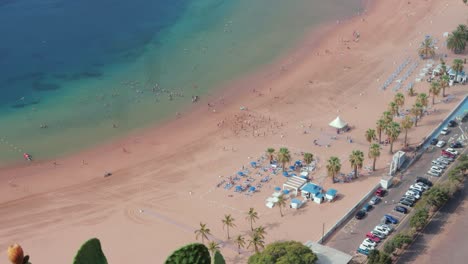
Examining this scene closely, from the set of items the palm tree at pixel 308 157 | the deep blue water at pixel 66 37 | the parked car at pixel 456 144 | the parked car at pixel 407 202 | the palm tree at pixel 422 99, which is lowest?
the parked car at pixel 407 202

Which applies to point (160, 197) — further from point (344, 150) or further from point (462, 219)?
point (462, 219)

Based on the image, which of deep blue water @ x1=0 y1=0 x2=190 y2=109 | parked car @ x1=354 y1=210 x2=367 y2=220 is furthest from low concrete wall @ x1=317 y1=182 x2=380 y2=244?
deep blue water @ x1=0 y1=0 x2=190 y2=109

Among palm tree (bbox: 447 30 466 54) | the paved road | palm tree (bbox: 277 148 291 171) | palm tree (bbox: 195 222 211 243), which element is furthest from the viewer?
palm tree (bbox: 447 30 466 54)

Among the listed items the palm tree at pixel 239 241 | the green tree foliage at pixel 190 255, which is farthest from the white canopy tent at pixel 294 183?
the green tree foliage at pixel 190 255

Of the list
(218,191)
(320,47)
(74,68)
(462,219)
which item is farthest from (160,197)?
(320,47)

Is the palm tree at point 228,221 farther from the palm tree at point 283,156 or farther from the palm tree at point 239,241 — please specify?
the palm tree at point 283,156

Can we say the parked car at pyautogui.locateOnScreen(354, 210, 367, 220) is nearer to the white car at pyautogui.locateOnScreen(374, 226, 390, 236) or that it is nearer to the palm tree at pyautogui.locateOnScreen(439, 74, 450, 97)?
the white car at pyautogui.locateOnScreen(374, 226, 390, 236)
